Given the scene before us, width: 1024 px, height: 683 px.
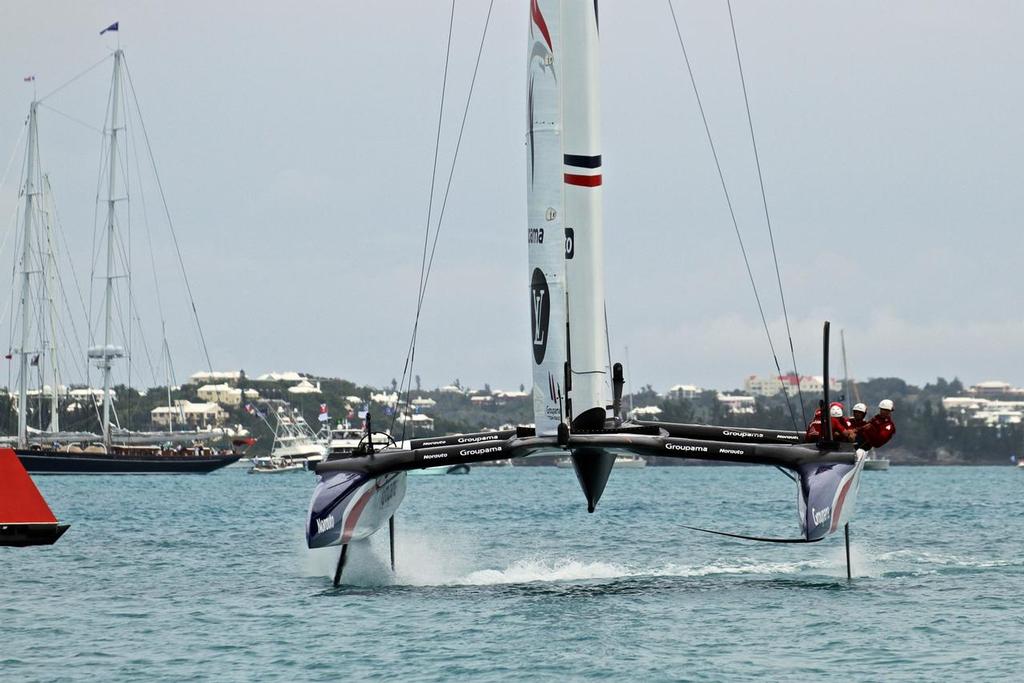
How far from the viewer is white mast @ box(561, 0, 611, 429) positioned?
15258mm

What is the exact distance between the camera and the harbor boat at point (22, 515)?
43.0 feet

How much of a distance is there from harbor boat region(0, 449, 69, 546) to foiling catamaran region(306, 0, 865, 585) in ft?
9.51

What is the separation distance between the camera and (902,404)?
158625 millimetres

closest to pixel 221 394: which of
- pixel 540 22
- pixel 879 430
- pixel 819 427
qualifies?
pixel 540 22

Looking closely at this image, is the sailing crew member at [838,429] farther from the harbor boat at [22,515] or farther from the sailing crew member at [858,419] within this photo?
the harbor boat at [22,515]

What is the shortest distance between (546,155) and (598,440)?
3.10 meters

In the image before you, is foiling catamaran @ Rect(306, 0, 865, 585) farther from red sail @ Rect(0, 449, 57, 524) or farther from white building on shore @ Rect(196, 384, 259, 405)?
white building on shore @ Rect(196, 384, 259, 405)

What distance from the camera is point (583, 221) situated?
1539 centimetres

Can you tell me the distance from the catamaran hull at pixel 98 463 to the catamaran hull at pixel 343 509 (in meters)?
50.3

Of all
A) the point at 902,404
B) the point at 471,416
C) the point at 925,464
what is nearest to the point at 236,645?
A: the point at 925,464

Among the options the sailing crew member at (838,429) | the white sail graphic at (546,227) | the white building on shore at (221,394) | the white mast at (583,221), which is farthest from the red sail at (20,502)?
the white building on shore at (221,394)

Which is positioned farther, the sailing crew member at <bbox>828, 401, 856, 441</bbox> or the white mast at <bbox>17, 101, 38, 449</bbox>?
the white mast at <bbox>17, 101, 38, 449</bbox>

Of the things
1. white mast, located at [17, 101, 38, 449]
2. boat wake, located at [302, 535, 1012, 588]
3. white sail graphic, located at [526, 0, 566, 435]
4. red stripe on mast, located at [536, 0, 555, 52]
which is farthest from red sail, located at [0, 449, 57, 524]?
white mast, located at [17, 101, 38, 449]

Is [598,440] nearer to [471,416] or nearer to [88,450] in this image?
[88,450]
